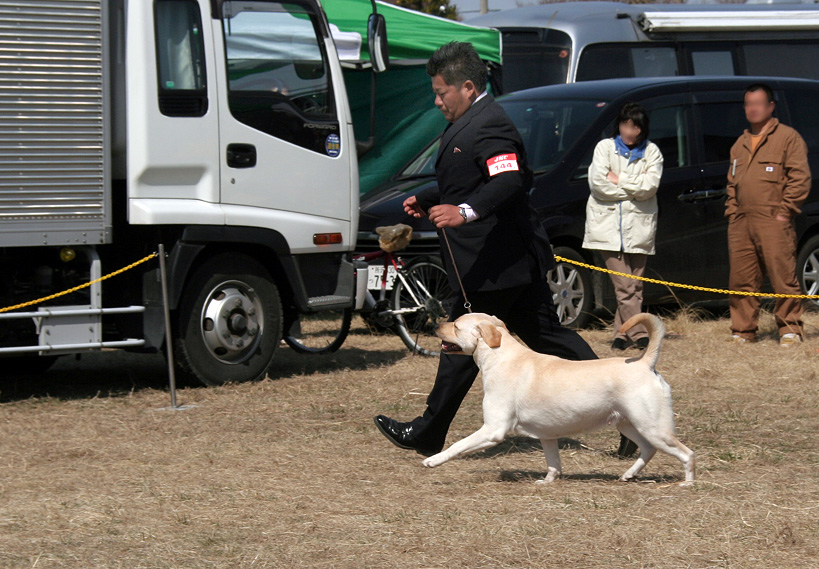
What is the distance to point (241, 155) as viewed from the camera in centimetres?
731

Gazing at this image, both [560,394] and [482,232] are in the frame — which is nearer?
[560,394]

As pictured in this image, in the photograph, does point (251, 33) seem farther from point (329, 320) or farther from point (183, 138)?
point (329, 320)

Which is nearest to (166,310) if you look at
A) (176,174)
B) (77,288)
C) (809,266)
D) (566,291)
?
(77,288)

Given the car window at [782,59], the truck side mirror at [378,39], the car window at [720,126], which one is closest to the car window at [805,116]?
the car window at [720,126]

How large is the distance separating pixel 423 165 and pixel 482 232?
207 inches

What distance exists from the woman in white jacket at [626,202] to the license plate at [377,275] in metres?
1.58

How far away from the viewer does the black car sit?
9.34 m

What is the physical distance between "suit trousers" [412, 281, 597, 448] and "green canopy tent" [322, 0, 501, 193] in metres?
6.11

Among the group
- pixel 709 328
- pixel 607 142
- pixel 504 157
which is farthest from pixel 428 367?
pixel 504 157

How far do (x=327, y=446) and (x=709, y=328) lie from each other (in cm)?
509

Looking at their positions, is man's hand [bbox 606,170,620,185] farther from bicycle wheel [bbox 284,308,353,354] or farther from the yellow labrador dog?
the yellow labrador dog

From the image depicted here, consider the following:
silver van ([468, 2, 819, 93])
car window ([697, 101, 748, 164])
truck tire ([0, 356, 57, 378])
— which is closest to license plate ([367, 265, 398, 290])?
truck tire ([0, 356, 57, 378])

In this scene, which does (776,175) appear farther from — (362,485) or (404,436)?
(362,485)

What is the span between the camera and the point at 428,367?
8375 mm
